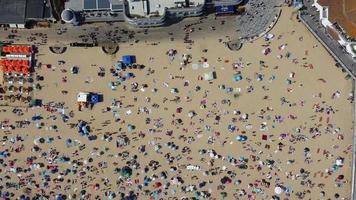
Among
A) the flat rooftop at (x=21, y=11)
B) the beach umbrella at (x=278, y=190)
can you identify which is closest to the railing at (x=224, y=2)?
the flat rooftop at (x=21, y=11)

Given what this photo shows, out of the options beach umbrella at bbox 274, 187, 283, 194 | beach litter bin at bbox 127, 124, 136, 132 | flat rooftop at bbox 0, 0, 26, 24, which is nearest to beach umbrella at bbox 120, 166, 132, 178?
beach litter bin at bbox 127, 124, 136, 132

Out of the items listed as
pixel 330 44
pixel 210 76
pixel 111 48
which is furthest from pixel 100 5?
pixel 330 44

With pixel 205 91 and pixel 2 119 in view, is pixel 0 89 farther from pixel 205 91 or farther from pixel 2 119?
pixel 205 91

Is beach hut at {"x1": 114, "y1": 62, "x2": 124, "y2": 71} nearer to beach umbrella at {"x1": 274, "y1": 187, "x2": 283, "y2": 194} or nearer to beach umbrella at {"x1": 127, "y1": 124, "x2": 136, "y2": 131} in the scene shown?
beach umbrella at {"x1": 127, "y1": 124, "x2": 136, "y2": 131}

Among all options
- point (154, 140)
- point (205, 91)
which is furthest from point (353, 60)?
point (154, 140)

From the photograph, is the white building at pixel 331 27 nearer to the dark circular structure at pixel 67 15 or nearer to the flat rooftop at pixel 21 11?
the dark circular structure at pixel 67 15

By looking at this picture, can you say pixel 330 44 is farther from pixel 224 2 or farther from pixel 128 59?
pixel 128 59
